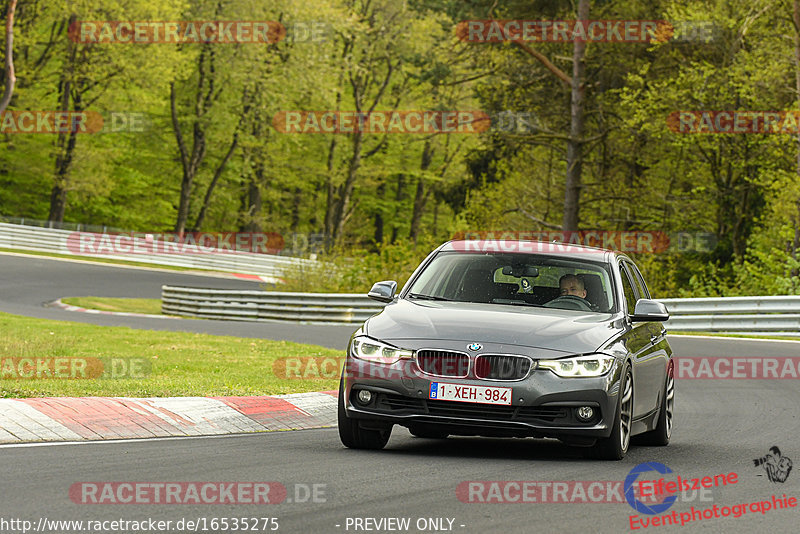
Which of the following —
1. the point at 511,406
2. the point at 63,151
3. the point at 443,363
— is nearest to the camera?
the point at 511,406

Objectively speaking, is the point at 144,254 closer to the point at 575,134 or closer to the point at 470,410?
the point at 575,134

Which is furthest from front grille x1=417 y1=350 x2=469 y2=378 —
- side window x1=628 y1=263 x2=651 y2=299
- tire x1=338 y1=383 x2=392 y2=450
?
side window x1=628 y1=263 x2=651 y2=299

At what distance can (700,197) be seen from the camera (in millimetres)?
42031

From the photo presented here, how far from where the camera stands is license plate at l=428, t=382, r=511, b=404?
8.28m

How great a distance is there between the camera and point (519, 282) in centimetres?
982

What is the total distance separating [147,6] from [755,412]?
49.0 metres

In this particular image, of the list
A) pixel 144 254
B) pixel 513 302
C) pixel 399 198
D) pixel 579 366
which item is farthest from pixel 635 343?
pixel 399 198

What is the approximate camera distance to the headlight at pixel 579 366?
27.4 feet

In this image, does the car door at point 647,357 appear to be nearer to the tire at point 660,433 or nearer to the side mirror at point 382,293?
the tire at point 660,433

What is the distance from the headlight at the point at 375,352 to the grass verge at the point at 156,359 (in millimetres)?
3261

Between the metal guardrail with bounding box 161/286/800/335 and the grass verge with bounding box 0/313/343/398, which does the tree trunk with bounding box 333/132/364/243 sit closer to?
the metal guardrail with bounding box 161/286/800/335

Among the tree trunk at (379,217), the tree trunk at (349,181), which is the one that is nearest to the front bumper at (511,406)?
the tree trunk at (349,181)

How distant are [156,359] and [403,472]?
8.90m

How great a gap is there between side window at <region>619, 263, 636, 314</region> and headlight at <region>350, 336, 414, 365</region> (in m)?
2.33
